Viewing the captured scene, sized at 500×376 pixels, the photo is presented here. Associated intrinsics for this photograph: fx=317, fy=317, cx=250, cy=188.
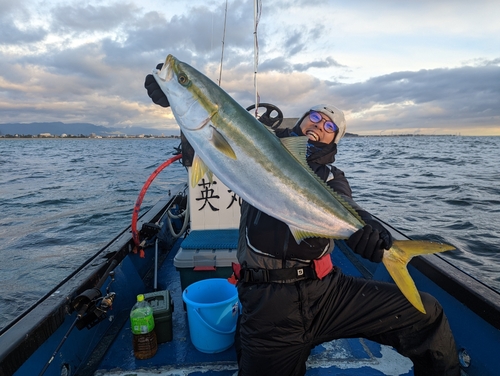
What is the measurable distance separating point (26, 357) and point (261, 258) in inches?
89.8

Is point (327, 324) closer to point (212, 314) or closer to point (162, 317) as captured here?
point (212, 314)

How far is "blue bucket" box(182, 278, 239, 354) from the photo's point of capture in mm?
3775

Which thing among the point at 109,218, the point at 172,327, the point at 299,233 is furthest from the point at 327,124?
the point at 109,218

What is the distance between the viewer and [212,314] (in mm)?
3797

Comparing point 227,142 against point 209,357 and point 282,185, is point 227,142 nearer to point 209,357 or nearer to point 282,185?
point 282,185

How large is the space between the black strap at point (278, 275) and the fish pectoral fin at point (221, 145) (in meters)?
1.14

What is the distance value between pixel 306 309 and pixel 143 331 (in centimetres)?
212

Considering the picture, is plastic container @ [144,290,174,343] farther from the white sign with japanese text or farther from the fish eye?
the fish eye

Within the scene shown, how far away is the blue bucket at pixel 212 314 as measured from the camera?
3775 mm

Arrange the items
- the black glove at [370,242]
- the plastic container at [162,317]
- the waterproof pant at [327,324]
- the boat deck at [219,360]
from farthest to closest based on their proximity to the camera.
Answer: the plastic container at [162,317]
the boat deck at [219,360]
the waterproof pant at [327,324]
the black glove at [370,242]

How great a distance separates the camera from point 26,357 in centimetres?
284

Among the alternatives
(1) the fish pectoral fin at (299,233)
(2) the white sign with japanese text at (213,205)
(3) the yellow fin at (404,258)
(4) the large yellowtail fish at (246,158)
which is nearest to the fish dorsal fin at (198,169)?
(4) the large yellowtail fish at (246,158)

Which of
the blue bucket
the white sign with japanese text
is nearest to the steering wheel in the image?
the white sign with japanese text

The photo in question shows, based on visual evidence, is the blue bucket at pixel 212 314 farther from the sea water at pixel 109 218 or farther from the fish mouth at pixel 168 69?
the sea water at pixel 109 218
